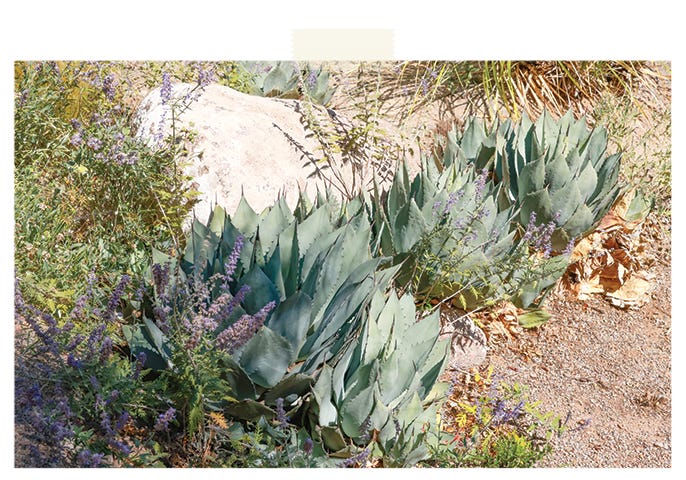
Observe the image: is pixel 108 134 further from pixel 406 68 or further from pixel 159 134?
pixel 406 68

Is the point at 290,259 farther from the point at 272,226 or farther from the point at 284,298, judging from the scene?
the point at 272,226

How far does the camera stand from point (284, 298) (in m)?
3.14

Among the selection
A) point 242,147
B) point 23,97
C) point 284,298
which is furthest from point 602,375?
point 23,97

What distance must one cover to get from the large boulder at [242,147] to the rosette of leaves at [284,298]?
3.41ft

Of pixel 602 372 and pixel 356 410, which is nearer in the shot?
pixel 356 410

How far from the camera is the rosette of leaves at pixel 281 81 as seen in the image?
5707 mm

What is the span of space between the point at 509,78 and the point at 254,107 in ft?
7.06

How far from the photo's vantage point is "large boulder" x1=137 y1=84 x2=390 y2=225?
4.47 metres

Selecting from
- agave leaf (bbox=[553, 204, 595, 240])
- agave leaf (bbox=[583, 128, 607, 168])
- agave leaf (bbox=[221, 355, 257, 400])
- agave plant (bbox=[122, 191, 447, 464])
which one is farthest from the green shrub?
agave leaf (bbox=[583, 128, 607, 168])

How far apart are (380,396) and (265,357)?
495mm

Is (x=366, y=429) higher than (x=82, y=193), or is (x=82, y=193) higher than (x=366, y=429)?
(x=82, y=193)

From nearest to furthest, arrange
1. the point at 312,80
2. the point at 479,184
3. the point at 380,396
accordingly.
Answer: the point at 380,396 < the point at 479,184 < the point at 312,80

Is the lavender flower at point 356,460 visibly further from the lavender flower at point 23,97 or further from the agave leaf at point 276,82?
the agave leaf at point 276,82

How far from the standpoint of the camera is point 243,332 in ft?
8.97
